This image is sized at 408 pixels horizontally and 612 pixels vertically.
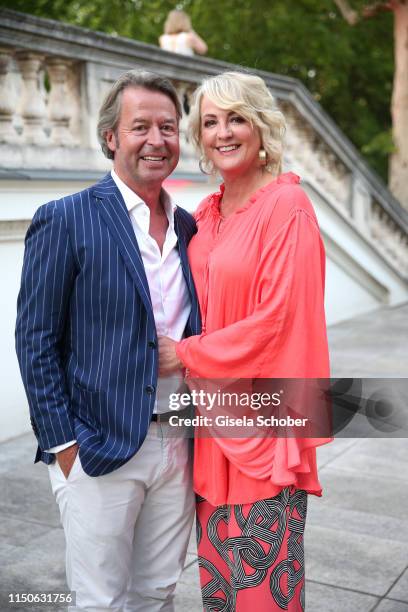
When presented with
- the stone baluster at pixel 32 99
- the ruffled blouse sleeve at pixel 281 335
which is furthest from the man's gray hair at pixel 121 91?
the stone baluster at pixel 32 99

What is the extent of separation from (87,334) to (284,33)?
15750mm

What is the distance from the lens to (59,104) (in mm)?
6680

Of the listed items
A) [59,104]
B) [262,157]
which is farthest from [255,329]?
[59,104]

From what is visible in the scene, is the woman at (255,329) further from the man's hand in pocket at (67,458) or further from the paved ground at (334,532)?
the paved ground at (334,532)

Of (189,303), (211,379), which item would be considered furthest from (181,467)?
(189,303)

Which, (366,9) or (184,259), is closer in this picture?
(184,259)

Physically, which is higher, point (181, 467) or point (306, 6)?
point (306, 6)

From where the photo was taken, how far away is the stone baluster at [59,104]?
6.62 metres

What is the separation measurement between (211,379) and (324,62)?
→ 15606 millimetres

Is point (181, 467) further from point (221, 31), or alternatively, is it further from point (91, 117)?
point (221, 31)

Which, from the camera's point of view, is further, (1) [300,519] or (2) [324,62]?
(2) [324,62]

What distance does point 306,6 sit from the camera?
57.3 feet

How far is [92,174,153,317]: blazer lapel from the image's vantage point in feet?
8.48

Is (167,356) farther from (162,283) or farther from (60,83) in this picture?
(60,83)
